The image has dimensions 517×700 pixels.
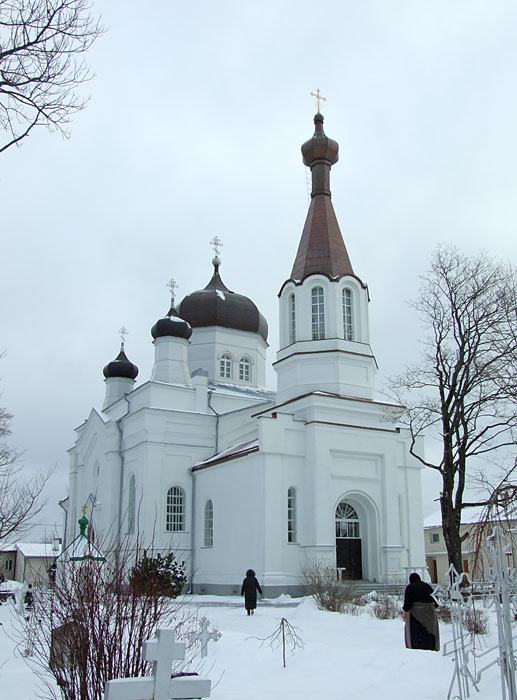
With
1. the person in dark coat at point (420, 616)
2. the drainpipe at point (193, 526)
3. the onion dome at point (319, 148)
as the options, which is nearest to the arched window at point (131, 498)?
the drainpipe at point (193, 526)

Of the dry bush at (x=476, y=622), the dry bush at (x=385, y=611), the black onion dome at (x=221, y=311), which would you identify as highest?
the black onion dome at (x=221, y=311)

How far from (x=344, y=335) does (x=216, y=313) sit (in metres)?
9.79

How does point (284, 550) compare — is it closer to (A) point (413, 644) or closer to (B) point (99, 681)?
(A) point (413, 644)

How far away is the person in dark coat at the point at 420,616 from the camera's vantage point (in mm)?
9109

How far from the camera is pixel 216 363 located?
31.7 m

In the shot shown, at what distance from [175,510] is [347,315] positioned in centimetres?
933

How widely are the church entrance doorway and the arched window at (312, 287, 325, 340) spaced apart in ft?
18.3

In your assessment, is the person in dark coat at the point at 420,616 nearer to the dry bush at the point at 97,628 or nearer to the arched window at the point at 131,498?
the dry bush at the point at 97,628

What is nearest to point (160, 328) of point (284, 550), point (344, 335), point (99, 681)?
point (344, 335)

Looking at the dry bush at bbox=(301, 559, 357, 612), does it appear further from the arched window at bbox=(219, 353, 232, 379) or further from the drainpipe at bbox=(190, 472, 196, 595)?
the arched window at bbox=(219, 353, 232, 379)

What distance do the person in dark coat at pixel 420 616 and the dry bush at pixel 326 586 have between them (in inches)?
252

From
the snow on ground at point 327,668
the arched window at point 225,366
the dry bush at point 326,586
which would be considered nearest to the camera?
the snow on ground at point 327,668

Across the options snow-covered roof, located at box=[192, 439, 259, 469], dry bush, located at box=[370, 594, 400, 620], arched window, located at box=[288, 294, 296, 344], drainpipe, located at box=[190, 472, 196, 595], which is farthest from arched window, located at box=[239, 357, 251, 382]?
dry bush, located at box=[370, 594, 400, 620]

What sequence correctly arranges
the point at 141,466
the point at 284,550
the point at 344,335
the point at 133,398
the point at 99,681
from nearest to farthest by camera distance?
the point at 99,681, the point at 284,550, the point at 344,335, the point at 141,466, the point at 133,398
